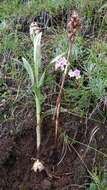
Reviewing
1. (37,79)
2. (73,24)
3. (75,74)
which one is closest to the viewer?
(73,24)

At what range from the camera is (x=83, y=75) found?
→ 2.33 meters

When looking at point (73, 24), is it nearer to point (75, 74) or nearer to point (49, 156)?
point (75, 74)

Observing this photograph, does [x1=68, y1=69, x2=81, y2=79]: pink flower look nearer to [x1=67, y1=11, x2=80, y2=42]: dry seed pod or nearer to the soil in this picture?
the soil

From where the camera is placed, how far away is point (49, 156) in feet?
6.88

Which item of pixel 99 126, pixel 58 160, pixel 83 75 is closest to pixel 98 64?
pixel 83 75

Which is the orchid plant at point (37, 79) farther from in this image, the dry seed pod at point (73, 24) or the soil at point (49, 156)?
the dry seed pod at point (73, 24)

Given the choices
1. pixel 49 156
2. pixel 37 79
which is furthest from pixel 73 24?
pixel 49 156

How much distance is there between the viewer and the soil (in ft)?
6.59

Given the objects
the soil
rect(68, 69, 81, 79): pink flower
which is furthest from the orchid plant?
rect(68, 69, 81, 79): pink flower

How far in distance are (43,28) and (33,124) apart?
2.63ft

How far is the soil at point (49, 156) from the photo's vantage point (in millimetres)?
2010

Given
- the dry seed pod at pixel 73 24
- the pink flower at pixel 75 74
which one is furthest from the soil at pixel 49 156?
the dry seed pod at pixel 73 24

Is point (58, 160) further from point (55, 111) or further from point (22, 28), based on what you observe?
point (22, 28)

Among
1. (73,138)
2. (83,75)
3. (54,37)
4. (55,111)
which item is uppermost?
(54,37)
